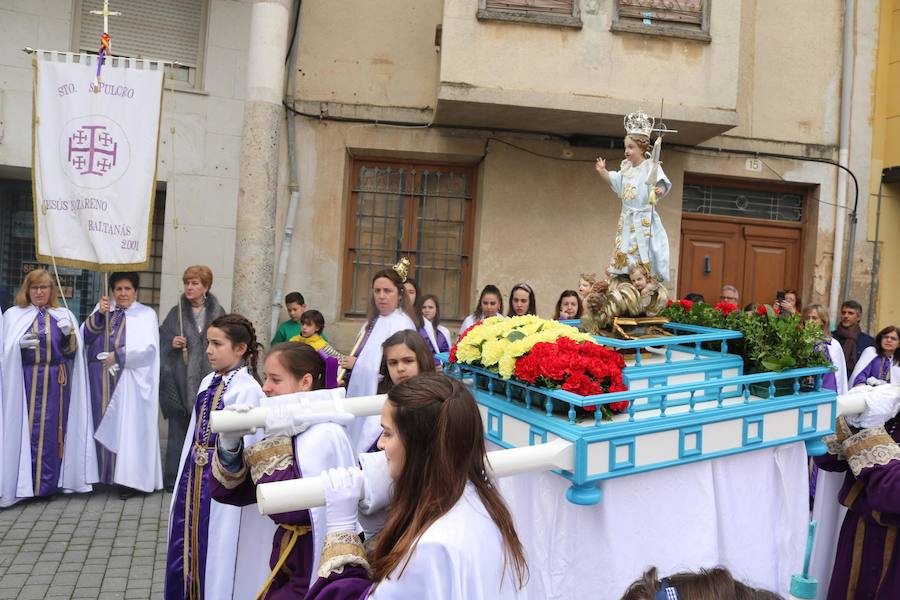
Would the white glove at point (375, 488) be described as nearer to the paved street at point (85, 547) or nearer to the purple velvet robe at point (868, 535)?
the purple velvet robe at point (868, 535)

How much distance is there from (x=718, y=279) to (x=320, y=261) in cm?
508

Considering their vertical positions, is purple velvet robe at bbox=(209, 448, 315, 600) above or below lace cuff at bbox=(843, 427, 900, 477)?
below

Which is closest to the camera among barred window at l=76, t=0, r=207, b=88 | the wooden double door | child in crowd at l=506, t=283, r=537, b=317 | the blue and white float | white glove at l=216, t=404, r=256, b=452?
white glove at l=216, t=404, r=256, b=452

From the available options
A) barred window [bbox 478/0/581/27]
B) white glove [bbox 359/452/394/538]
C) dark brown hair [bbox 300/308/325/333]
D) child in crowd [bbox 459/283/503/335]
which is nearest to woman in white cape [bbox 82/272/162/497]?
dark brown hair [bbox 300/308/325/333]

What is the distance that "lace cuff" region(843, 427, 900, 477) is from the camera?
2.93 metres

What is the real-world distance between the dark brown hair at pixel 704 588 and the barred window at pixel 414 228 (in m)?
7.93

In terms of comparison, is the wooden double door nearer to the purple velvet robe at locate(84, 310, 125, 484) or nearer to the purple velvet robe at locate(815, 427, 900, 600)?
the purple velvet robe at locate(84, 310, 125, 484)

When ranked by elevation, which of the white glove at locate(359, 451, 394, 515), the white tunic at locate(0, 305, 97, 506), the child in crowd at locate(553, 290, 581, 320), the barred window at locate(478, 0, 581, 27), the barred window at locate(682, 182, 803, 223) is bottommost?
the white tunic at locate(0, 305, 97, 506)

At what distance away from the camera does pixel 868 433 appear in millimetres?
3041

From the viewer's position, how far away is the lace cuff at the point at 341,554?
1828mm

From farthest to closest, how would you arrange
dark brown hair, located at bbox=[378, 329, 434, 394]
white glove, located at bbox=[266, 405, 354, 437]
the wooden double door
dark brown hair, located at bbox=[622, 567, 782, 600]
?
1. the wooden double door
2. dark brown hair, located at bbox=[378, 329, 434, 394]
3. white glove, located at bbox=[266, 405, 354, 437]
4. dark brown hair, located at bbox=[622, 567, 782, 600]

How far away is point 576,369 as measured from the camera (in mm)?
3025

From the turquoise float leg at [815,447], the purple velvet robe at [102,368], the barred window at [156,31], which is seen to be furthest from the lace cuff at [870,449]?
the barred window at [156,31]

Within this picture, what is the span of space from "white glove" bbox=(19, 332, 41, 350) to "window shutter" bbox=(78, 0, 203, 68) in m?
3.71
